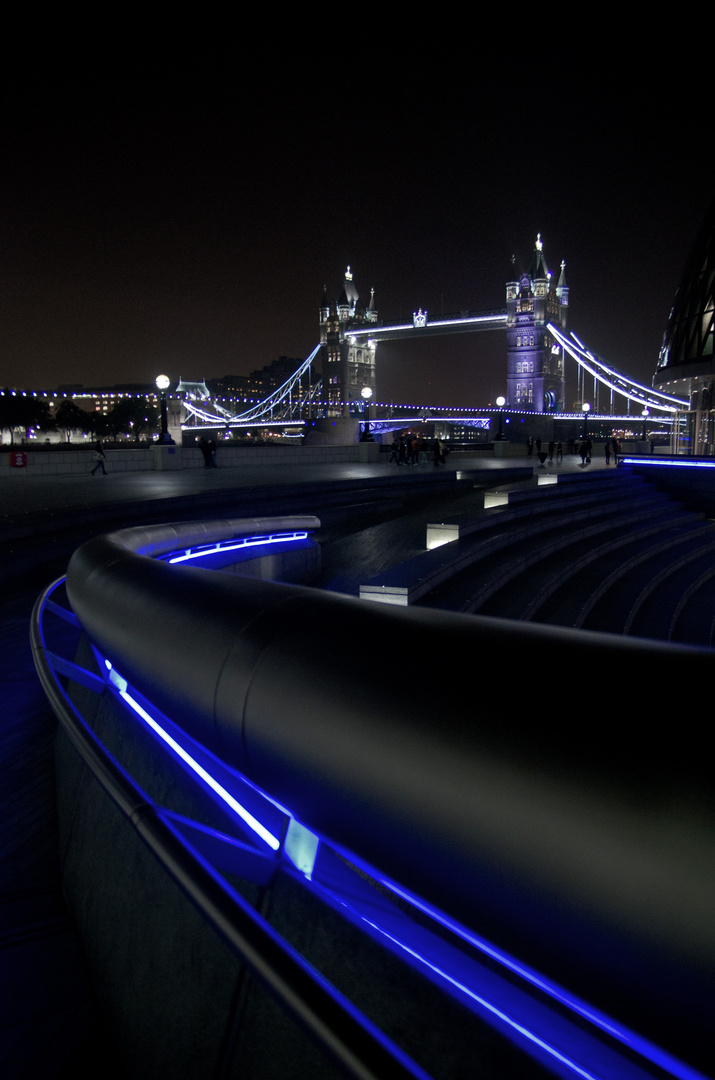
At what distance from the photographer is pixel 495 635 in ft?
3.73

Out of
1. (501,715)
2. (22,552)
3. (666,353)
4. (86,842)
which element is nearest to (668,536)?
(22,552)

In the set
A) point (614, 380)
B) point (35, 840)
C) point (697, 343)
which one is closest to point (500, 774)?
point (35, 840)

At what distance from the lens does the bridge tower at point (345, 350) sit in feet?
362

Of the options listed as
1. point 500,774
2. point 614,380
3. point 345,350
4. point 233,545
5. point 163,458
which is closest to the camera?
point 500,774

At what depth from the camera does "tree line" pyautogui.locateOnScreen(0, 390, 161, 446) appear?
62.3 metres

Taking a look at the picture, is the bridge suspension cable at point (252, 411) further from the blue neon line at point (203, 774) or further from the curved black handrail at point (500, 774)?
the curved black handrail at point (500, 774)

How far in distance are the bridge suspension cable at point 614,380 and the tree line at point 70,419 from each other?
1749 inches

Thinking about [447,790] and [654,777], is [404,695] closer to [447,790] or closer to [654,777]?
[447,790]

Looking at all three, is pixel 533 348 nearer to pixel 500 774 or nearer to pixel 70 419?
pixel 70 419

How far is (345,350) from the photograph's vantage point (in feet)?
368

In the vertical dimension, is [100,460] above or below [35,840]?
above

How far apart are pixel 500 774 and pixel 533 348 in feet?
289

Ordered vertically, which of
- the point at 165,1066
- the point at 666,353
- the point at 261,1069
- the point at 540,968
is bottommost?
the point at 165,1066

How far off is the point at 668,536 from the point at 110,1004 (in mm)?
12631
